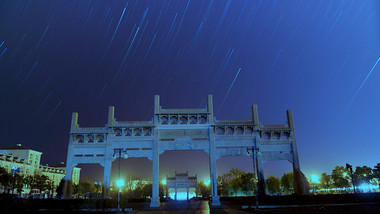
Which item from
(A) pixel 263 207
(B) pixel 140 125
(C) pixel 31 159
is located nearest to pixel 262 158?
(A) pixel 263 207

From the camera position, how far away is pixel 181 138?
31844 mm

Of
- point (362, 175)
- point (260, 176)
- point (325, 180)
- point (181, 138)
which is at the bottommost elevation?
point (325, 180)

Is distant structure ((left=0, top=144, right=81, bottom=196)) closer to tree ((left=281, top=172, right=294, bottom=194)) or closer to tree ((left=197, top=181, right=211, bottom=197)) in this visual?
tree ((left=197, top=181, right=211, bottom=197))

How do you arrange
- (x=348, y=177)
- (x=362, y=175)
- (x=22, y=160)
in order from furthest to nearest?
(x=22, y=160) < (x=348, y=177) < (x=362, y=175)

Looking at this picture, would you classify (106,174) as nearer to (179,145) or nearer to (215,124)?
(179,145)

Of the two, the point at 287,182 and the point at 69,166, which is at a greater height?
the point at 69,166

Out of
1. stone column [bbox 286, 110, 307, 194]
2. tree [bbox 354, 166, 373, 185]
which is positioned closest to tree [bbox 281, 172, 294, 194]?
tree [bbox 354, 166, 373, 185]

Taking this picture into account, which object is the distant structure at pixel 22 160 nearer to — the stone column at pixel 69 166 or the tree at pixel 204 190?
the tree at pixel 204 190

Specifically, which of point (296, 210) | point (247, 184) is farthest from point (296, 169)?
point (247, 184)

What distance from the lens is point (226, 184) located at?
77.5 meters

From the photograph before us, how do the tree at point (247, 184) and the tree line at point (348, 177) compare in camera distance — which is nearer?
the tree at point (247, 184)

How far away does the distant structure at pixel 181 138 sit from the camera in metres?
31.5

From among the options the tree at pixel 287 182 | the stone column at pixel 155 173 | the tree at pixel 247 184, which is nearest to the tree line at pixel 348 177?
the tree at pixel 287 182

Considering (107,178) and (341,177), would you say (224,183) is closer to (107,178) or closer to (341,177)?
(341,177)
